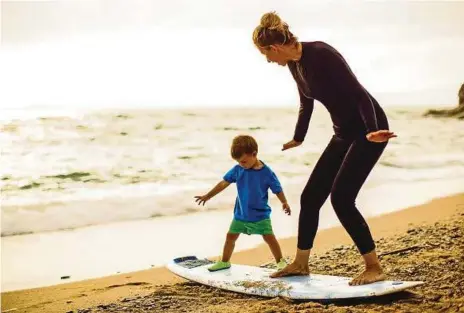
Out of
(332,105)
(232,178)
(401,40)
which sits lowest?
(232,178)

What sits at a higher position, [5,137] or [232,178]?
[5,137]

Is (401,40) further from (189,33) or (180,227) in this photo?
(180,227)

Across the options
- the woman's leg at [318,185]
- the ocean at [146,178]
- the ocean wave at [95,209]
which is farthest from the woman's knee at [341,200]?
the ocean wave at [95,209]

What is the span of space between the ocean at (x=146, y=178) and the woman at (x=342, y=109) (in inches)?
60.5

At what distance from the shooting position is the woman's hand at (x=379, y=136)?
2.29 m

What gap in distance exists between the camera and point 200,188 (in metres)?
6.07

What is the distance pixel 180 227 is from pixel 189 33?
92.6 inches

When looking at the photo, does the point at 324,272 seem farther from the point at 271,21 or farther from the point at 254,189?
the point at 271,21

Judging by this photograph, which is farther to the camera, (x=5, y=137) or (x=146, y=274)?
(x=5, y=137)

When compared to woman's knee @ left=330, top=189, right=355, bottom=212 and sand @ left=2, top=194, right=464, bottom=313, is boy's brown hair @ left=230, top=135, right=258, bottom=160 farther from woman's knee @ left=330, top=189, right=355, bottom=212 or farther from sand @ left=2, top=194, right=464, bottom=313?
sand @ left=2, top=194, right=464, bottom=313

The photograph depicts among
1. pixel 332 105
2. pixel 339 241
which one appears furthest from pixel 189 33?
pixel 332 105

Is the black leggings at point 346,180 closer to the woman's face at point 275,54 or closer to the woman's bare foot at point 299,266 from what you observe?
the woman's bare foot at point 299,266

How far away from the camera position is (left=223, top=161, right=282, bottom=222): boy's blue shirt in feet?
9.51

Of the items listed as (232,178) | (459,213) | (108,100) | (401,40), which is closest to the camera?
(232,178)
